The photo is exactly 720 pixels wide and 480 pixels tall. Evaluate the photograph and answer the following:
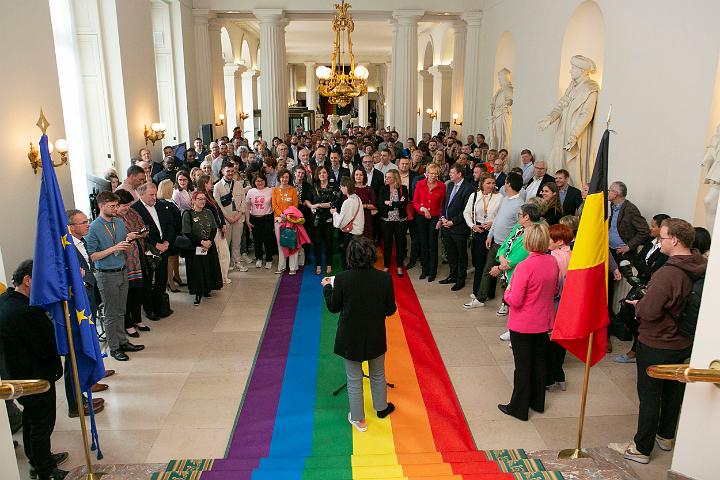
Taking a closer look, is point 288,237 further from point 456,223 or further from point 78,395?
point 78,395

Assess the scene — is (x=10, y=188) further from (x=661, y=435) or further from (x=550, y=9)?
(x=550, y=9)

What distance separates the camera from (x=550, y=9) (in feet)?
34.9

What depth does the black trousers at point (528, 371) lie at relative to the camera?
4.80 metres

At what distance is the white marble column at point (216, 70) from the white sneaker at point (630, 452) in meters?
15.0

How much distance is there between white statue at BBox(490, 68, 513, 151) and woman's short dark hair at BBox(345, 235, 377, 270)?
10.1 meters

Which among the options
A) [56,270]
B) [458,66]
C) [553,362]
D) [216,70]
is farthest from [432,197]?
[216,70]

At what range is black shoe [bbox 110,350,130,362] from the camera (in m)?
6.04

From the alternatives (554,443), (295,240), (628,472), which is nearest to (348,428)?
(554,443)

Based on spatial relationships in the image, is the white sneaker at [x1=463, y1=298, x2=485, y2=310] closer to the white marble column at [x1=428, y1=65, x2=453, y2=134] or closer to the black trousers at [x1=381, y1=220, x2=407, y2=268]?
the black trousers at [x1=381, y1=220, x2=407, y2=268]

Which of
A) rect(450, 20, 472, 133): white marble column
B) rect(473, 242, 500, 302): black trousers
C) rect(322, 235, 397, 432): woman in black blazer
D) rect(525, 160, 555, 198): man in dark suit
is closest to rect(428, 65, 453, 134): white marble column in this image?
rect(450, 20, 472, 133): white marble column

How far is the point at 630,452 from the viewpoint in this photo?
430cm

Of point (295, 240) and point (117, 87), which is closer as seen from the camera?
point (295, 240)

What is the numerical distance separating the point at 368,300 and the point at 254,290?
4189 mm

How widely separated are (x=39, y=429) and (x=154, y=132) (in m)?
9.05
